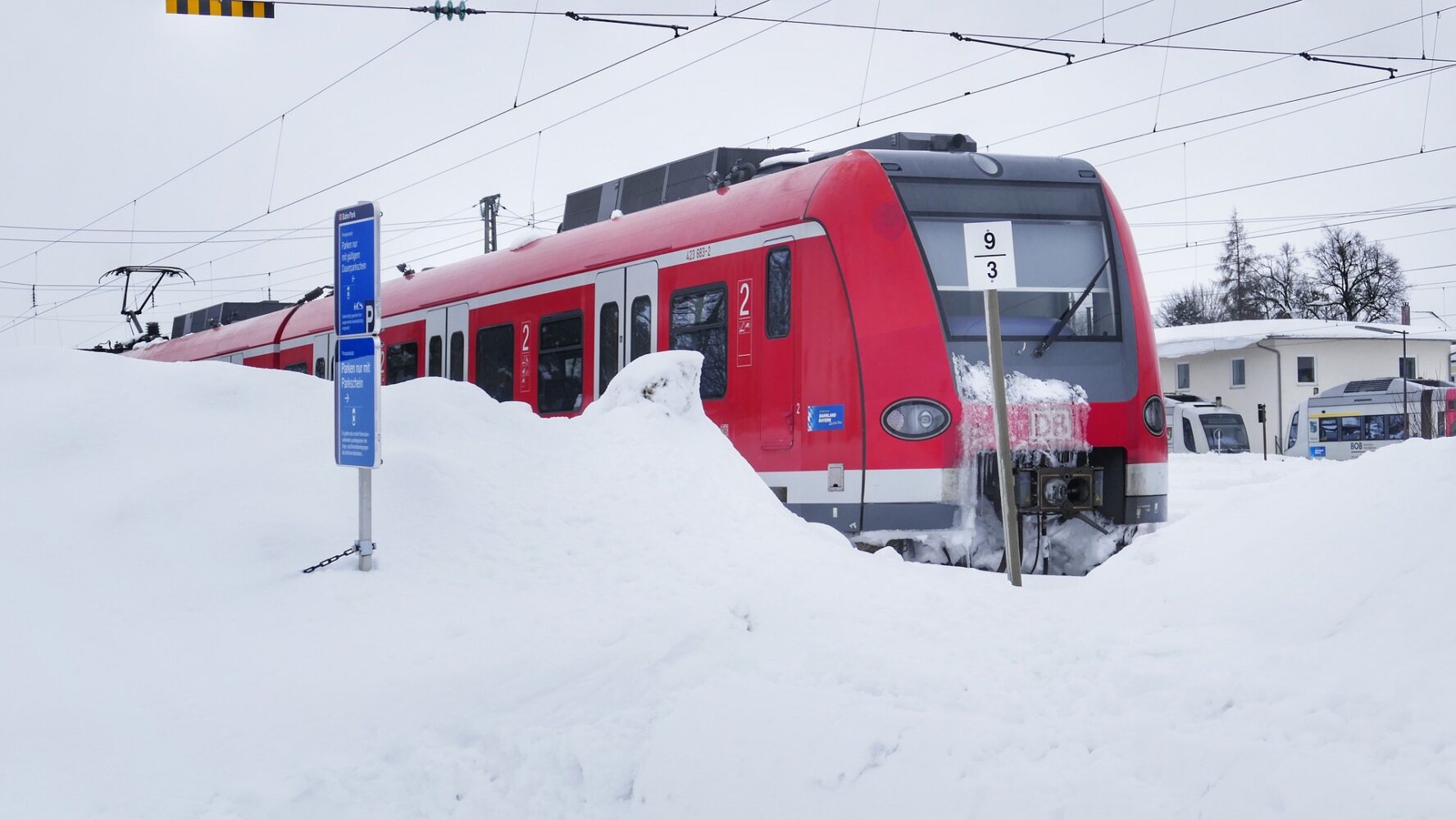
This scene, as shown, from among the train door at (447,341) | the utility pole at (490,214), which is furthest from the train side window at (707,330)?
the utility pole at (490,214)

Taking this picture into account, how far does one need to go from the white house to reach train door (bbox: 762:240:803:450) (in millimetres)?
41103

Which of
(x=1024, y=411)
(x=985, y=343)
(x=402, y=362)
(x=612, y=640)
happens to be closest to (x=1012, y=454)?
(x=1024, y=411)

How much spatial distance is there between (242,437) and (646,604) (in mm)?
2440

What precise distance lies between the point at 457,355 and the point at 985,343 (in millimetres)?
6641

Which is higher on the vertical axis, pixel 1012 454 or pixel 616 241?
pixel 616 241

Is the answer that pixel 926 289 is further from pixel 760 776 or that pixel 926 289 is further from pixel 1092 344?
pixel 760 776

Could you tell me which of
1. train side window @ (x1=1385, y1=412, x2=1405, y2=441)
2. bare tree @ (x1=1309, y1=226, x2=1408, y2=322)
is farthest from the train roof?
bare tree @ (x1=1309, y1=226, x2=1408, y2=322)

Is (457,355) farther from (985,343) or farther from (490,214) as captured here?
(490,214)

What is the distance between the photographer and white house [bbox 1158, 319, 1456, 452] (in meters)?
47.2

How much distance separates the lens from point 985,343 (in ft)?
28.4

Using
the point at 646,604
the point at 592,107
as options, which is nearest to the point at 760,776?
the point at 646,604

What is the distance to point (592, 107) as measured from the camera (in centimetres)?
1608

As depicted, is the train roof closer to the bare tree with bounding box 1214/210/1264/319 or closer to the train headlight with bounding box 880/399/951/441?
the train headlight with bounding box 880/399/951/441

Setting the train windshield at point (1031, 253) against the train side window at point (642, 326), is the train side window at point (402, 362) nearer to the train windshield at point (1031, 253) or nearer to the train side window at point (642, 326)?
the train side window at point (642, 326)
